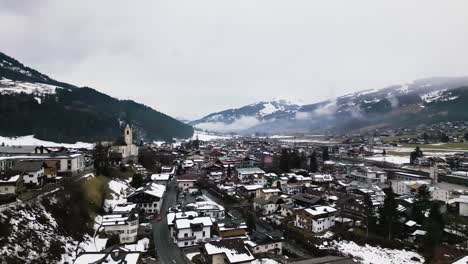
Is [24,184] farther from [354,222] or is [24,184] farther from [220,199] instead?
[354,222]

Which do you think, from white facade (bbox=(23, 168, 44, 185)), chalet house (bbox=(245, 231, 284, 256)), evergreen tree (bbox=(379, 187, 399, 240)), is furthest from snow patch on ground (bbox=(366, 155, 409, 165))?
white facade (bbox=(23, 168, 44, 185))

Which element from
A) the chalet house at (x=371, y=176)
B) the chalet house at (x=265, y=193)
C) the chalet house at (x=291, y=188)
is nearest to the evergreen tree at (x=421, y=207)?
the chalet house at (x=291, y=188)

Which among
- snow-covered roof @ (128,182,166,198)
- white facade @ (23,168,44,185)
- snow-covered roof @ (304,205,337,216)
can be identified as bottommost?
snow-covered roof @ (304,205,337,216)

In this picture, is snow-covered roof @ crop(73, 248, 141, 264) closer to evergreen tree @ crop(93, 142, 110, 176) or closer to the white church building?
evergreen tree @ crop(93, 142, 110, 176)

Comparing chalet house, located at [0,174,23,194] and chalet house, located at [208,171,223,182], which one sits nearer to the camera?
chalet house, located at [0,174,23,194]

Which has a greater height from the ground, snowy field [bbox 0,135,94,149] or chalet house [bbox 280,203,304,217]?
snowy field [bbox 0,135,94,149]

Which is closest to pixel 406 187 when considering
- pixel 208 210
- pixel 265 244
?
pixel 265 244
